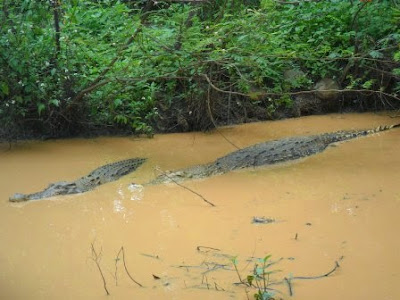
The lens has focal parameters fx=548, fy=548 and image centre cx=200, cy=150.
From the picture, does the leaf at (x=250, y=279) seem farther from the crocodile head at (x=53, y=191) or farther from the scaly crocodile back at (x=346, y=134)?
the scaly crocodile back at (x=346, y=134)

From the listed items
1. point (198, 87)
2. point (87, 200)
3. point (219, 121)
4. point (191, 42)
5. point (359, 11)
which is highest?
point (359, 11)

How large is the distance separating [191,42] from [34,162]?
273 cm

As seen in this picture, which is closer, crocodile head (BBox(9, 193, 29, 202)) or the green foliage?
the green foliage

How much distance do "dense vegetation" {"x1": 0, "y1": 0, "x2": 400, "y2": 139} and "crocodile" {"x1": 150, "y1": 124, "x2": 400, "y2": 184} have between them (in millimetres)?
707

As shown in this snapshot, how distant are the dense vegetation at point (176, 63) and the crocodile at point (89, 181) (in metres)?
1.53

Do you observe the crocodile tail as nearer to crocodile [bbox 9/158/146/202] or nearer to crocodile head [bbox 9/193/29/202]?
crocodile [bbox 9/158/146/202]

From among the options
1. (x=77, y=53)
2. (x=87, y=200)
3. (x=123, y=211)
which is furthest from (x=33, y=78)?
(x=123, y=211)

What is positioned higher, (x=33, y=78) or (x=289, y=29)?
(x=289, y=29)

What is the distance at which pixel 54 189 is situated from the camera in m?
6.03

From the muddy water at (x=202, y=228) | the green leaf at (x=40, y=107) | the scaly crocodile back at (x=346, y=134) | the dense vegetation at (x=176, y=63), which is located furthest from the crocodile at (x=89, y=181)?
the scaly crocodile back at (x=346, y=134)

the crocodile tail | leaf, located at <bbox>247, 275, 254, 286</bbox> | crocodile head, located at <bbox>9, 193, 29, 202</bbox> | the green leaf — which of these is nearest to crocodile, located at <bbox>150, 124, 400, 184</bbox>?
the crocodile tail

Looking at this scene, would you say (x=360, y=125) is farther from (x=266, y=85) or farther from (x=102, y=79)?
(x=102, y=79)

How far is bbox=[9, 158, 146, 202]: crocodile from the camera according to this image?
5953mm

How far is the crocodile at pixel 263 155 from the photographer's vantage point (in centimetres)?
668
